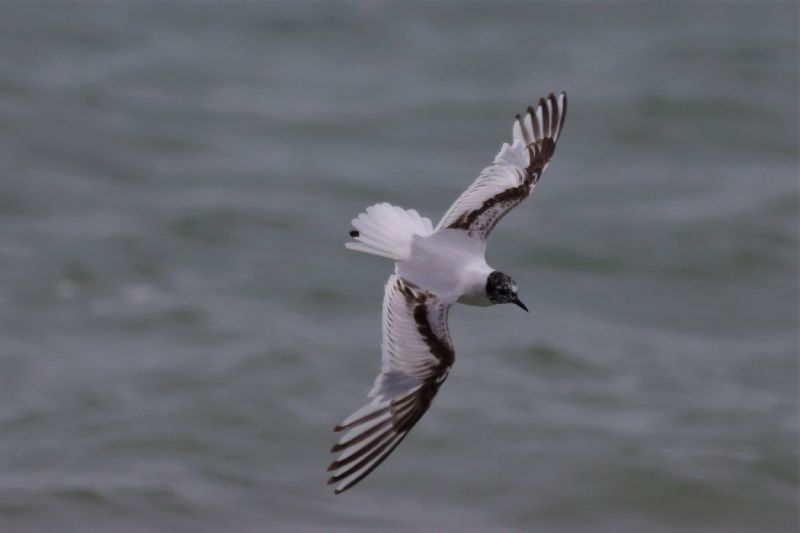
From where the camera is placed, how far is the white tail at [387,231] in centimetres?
677

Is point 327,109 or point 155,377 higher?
point 327,109

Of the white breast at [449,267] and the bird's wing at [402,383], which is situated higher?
the white breast at [449,267]

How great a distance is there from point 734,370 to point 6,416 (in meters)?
6.12

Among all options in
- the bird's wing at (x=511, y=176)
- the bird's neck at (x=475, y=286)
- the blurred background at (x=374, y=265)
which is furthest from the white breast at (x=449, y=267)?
the blurred background at (x=374, y=265)

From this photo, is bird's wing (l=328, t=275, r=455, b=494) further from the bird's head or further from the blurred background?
the blurred background

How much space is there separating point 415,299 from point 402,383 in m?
0.41

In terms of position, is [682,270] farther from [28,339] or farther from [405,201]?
[28,339]

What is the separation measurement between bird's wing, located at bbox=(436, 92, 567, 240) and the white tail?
318 mm

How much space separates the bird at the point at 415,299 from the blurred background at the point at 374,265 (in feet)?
8.68

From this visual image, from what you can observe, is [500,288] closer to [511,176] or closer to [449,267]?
[449,267]

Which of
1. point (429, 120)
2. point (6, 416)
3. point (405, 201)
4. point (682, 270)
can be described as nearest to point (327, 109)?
point (429, 120)

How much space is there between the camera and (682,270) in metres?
14.0

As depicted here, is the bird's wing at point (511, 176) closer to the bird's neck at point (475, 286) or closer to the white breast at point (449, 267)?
the white breast at point (449, 267)

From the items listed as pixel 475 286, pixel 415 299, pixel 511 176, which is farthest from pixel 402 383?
pixel 511 176
